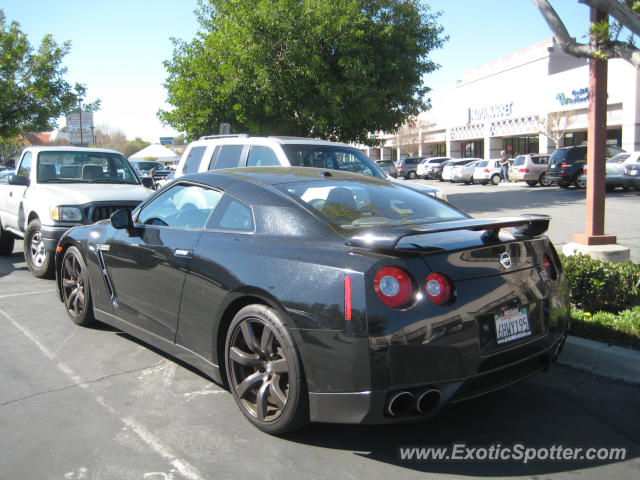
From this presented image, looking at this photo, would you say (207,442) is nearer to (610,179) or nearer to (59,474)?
(59,474)

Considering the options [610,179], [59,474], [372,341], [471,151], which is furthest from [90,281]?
[471,151]

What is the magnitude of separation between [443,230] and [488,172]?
3430cm

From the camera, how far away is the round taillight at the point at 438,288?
117 inches

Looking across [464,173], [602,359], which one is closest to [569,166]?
[464,173]

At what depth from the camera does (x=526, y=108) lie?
46.6 meters

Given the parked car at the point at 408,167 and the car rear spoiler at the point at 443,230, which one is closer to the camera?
the car rear spoiler at the point at 443,230

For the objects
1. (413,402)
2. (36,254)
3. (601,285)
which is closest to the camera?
(413,402)

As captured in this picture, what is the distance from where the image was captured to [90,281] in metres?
5.34

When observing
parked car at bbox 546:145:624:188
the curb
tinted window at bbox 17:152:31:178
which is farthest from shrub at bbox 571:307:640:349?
parked car at bbox 546:145:624:188

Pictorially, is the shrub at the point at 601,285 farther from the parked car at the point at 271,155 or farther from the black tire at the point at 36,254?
the black tire at the point at 36,254

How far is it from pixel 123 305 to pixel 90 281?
0.74 m

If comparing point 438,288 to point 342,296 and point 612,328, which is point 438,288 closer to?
point 342,296

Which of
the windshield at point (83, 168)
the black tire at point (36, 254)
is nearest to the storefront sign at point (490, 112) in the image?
the windshield at point (83, 168)

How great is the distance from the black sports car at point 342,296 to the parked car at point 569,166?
2354 cm
